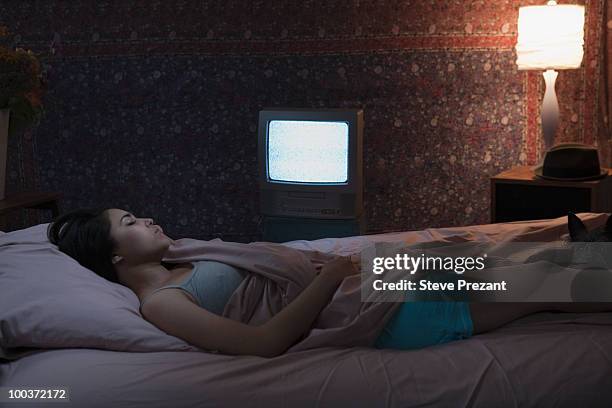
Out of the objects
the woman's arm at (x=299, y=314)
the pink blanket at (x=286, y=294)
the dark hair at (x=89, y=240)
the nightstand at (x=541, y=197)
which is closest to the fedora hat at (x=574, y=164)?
the nightstand at (x=541, y=197)

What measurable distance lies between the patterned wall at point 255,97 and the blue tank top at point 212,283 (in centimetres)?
227

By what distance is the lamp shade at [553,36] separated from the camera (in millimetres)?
3531

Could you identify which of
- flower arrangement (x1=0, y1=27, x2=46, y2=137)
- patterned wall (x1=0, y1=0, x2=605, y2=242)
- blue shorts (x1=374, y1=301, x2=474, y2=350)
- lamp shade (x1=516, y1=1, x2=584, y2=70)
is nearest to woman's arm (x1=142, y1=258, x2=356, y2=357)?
blue shorts (x1=374, y1=301, x2=474, y2=350)

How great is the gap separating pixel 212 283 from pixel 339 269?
0.33 metres

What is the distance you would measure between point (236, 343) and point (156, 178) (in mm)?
2763

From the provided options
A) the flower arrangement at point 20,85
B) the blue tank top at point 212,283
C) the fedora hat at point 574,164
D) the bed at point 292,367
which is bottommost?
the bed at point 292,367

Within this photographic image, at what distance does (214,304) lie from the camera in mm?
1973

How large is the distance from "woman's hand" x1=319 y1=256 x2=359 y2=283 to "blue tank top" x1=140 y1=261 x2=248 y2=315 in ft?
0.76

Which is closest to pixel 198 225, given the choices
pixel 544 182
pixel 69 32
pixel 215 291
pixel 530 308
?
pixel 69 32

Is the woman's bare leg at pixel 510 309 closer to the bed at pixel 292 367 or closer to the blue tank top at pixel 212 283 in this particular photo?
the bed at pixel 292 367

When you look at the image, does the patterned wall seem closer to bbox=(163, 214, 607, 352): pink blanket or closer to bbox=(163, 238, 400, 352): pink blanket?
bbox=(163, 214, 607, 352): pink blanket

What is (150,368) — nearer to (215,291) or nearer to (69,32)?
(215,291)

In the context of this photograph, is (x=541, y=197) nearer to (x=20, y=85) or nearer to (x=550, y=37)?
(x=550, y=37)

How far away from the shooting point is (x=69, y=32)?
14.3 feet
